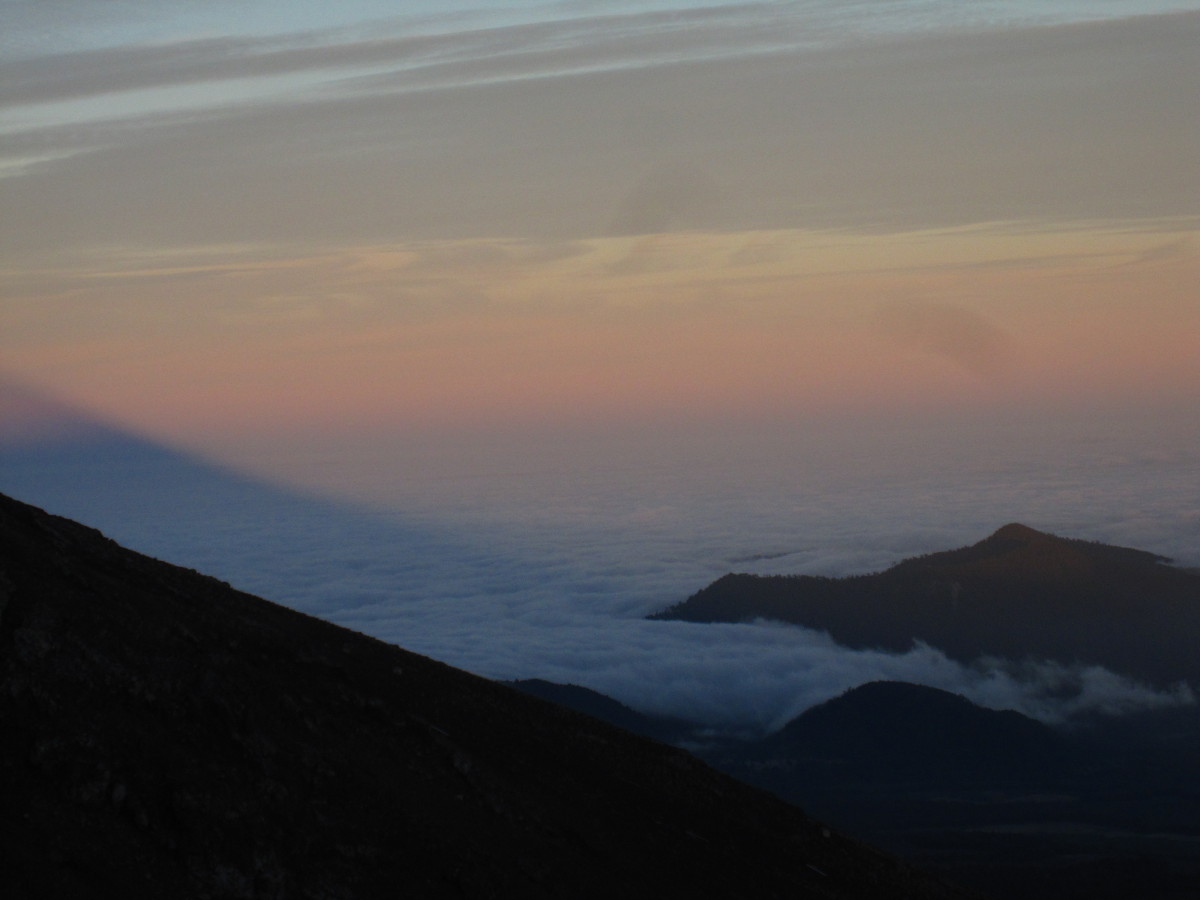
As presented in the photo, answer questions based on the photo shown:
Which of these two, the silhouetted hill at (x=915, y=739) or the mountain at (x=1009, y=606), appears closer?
the silhouetted hill at (x=915, y=739)

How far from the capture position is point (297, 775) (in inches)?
761

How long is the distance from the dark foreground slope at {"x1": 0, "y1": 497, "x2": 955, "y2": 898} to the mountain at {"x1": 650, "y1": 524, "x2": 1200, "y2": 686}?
351ft

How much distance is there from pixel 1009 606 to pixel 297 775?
12973cm

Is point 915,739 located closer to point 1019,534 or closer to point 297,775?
point 1019,534

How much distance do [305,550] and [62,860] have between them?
173739 millimetres

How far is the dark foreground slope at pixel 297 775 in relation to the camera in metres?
16.0

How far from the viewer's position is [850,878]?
93.9ft

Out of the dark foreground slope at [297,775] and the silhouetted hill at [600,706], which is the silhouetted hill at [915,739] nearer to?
the silhouetted hill at [600,706]

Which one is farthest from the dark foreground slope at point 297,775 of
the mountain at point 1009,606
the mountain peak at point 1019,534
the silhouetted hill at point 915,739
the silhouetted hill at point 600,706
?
the mountain peak at point 1019,534

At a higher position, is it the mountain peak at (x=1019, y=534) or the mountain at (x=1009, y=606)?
the mountain peak at (x=1019, y=534)

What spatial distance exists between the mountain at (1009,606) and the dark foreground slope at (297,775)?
351 feet

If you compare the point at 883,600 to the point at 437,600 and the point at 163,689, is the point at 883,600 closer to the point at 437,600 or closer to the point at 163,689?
the point at 437,600

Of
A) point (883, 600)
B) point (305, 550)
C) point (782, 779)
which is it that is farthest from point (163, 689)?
point (305, 550)

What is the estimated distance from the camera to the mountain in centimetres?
13575
